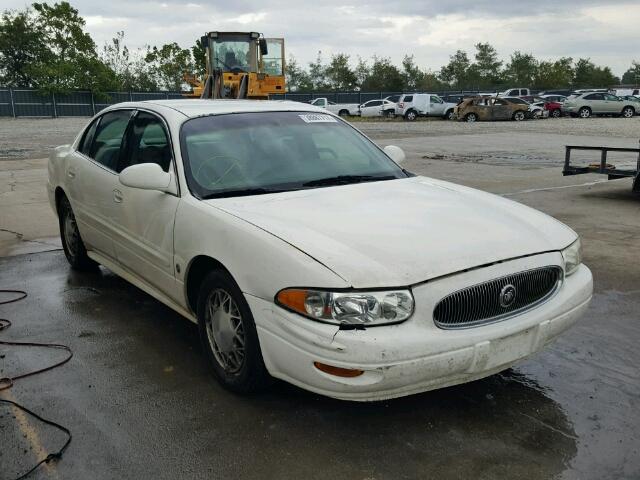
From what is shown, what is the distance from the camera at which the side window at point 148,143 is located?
4312mm

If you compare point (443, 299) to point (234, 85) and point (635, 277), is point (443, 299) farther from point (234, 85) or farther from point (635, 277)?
point (234, 85)

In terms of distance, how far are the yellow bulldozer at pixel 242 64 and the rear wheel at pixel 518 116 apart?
2066cm

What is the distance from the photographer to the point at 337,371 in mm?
2842

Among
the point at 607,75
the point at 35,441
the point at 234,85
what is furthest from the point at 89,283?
the point at 607,75

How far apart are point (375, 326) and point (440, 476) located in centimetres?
69

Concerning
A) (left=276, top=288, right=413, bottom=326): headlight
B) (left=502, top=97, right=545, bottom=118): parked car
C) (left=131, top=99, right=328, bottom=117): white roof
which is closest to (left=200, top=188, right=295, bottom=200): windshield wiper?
(left=131, top=99, right=328, bottom=117): white roof

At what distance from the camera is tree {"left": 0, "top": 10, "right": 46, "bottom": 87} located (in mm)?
60438

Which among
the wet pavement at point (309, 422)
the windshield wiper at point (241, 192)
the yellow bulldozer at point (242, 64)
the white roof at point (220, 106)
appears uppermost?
the yellow bulldozer at point (242, 64)

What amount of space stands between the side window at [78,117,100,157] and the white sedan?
682 millimetres

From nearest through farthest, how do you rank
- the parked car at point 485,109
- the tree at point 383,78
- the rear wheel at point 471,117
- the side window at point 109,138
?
the side window at point 109,138 → the parked car at point 485,109 → the rear wheel at point 471,117 → the tree at point 383,78

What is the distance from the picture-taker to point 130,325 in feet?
15.2

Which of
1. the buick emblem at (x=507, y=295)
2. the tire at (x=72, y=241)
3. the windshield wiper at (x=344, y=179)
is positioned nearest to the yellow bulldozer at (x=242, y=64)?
the tire at (x=72, y=241)

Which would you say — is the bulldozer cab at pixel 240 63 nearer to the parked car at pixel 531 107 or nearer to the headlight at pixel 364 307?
the headlight at pixel 364 307

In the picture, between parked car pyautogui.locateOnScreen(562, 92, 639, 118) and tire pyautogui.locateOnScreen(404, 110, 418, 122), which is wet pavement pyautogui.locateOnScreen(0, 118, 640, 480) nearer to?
tire pyautogui.locateOnScreen(404, 110, 418, 122)
